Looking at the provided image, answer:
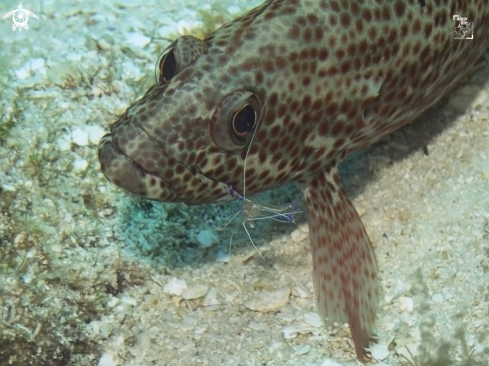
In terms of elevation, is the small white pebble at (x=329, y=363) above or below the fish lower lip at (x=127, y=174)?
below

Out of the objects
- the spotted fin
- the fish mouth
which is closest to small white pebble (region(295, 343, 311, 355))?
the spotted fin

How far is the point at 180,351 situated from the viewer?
11.1 ft

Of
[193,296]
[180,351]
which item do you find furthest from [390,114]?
[180,351]

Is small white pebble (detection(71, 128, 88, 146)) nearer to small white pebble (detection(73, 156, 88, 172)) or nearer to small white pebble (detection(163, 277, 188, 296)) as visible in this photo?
small white pebble (detection(73, 156, 88, 172))

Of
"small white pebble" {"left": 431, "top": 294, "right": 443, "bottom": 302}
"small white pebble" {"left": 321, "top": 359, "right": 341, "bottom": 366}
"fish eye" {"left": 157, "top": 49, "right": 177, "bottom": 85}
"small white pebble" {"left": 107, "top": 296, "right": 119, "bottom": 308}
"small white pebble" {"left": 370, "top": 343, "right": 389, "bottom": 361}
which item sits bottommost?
"small white pebble" {"left": 370, "top": 343, "right": 389, "bottom": 361}

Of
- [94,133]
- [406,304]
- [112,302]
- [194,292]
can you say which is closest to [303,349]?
[406,304]

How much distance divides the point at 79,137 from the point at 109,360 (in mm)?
1729

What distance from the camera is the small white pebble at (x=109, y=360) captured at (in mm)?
3346

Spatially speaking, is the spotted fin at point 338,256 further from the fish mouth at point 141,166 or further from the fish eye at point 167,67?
the fish eye at point 167,67

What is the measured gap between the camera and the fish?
286 cm

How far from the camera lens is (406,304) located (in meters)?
3.48

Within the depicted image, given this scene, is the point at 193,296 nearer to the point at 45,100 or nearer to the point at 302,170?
the point at 302,170

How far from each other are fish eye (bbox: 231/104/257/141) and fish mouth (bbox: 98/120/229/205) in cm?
30

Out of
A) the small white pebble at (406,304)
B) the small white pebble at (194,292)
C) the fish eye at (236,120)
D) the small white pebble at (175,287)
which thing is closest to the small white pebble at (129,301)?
the small white pebble at (175,287)
